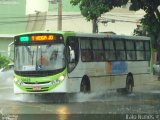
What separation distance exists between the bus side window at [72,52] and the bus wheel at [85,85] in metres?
1.08

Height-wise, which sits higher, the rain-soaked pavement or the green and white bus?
the green and white bus

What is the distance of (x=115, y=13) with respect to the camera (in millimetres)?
61594

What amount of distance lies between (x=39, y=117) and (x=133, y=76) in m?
12.4

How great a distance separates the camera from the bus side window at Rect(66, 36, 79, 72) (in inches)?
808

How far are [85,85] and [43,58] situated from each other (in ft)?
8.37

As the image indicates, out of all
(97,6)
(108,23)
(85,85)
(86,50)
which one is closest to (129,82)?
(85,85)

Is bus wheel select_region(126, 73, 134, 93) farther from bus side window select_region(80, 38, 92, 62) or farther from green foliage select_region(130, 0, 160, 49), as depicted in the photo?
green foliage select_region(130, 0, 160, 49)

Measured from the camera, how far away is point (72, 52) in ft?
67.7

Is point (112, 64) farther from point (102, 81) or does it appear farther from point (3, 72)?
A: point (3, 72)

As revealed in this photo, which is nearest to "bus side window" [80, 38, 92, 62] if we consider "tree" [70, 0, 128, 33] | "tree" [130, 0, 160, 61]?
"tree" [70, 0, 128, 33]

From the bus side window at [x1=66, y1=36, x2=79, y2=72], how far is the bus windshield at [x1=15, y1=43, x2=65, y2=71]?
0.31 metres

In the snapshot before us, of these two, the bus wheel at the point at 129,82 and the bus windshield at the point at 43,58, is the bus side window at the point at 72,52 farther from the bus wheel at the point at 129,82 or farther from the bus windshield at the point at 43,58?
the bus wheel at the point at 129,82

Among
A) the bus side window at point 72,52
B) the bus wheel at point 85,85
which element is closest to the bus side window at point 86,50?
the bus side window at point 72,52

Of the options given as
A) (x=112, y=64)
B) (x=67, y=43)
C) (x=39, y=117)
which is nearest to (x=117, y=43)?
(x=112, y=64)
